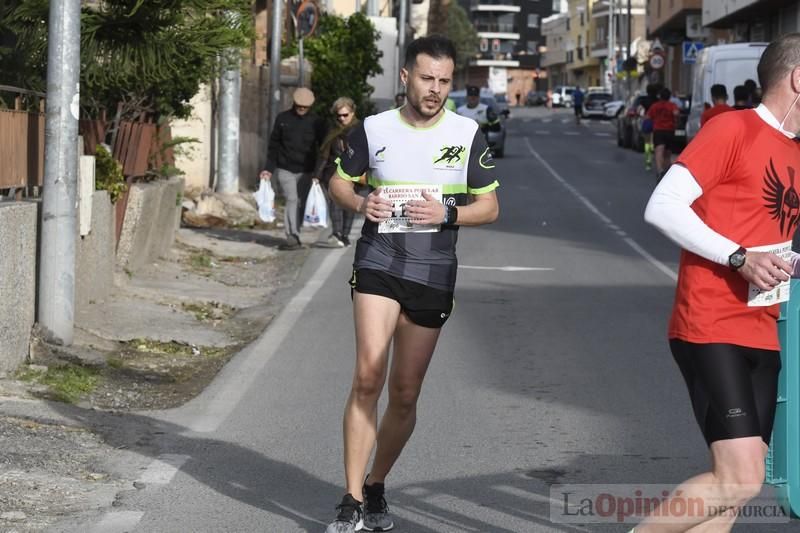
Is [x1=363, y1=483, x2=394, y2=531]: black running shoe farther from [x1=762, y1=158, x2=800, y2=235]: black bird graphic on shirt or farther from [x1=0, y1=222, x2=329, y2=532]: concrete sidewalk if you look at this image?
[x1=762, y1=158, x2=800, y2=235]: black bird graphic on shirt

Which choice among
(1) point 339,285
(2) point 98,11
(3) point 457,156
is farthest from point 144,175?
(3) point 457,156

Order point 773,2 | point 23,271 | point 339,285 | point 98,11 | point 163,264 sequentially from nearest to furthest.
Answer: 1. point 23,271
2. point 98,11
3. point 339,285
4. point 163,264
5. point 773,2

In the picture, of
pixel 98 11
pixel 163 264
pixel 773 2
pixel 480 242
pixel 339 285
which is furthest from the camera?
pixel 773 2

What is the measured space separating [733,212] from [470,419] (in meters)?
3.96

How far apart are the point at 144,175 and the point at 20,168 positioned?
5.72m

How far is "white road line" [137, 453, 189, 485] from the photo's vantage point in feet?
23.0

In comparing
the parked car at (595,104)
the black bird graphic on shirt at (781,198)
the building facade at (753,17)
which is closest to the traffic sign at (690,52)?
the building facade at (753,17)

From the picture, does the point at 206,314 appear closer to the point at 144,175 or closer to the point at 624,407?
the point at 144,175

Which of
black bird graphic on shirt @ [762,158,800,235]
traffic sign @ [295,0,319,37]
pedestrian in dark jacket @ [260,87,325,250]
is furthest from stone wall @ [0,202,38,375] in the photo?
traffic sign @ [295,0,319,37]

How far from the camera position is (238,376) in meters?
9.88

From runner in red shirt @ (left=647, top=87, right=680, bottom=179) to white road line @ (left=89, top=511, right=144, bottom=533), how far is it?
947 inches

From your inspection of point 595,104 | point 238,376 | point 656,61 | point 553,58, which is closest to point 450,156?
point 238,376

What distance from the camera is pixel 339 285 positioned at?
14.8 meters

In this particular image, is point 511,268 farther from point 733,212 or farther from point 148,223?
point 733,212
